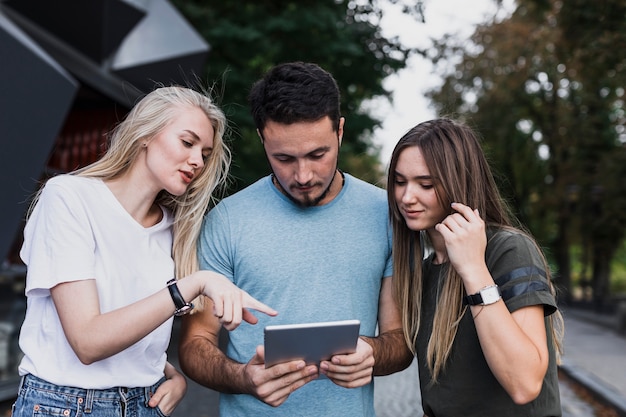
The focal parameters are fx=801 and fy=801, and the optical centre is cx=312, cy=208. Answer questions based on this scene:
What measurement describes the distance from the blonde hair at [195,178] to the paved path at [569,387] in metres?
6.12

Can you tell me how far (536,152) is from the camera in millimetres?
28781

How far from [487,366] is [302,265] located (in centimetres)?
80

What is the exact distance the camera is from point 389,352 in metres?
3.10

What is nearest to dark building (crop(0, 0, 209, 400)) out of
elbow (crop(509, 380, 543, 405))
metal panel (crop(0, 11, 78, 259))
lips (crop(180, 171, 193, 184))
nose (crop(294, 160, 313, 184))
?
metal panel (crop(0, 11, 78, 259))

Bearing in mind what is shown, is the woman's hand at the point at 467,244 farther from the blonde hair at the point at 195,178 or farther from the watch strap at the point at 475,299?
the blonde hair at the point at 195,178

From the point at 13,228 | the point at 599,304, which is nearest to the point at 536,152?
the point at 599,304

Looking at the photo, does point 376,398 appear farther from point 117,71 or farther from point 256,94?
point 256,94

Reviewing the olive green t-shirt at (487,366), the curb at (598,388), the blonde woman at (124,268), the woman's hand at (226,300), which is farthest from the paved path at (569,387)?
the woman's hand at (226,300)

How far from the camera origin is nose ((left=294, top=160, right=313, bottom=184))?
3.13 m

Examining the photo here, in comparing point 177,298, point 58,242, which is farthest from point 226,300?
point 58,242

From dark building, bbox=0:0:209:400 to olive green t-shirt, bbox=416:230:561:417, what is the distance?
2979mm

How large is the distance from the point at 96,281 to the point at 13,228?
5.38m

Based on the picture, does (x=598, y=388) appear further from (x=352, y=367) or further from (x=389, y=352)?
(x=352, y=367)

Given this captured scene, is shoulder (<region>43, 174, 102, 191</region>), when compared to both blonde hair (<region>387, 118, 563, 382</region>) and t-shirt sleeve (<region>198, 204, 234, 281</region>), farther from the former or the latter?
blonde hair (<region>387, 118, 563, 382</region>)
